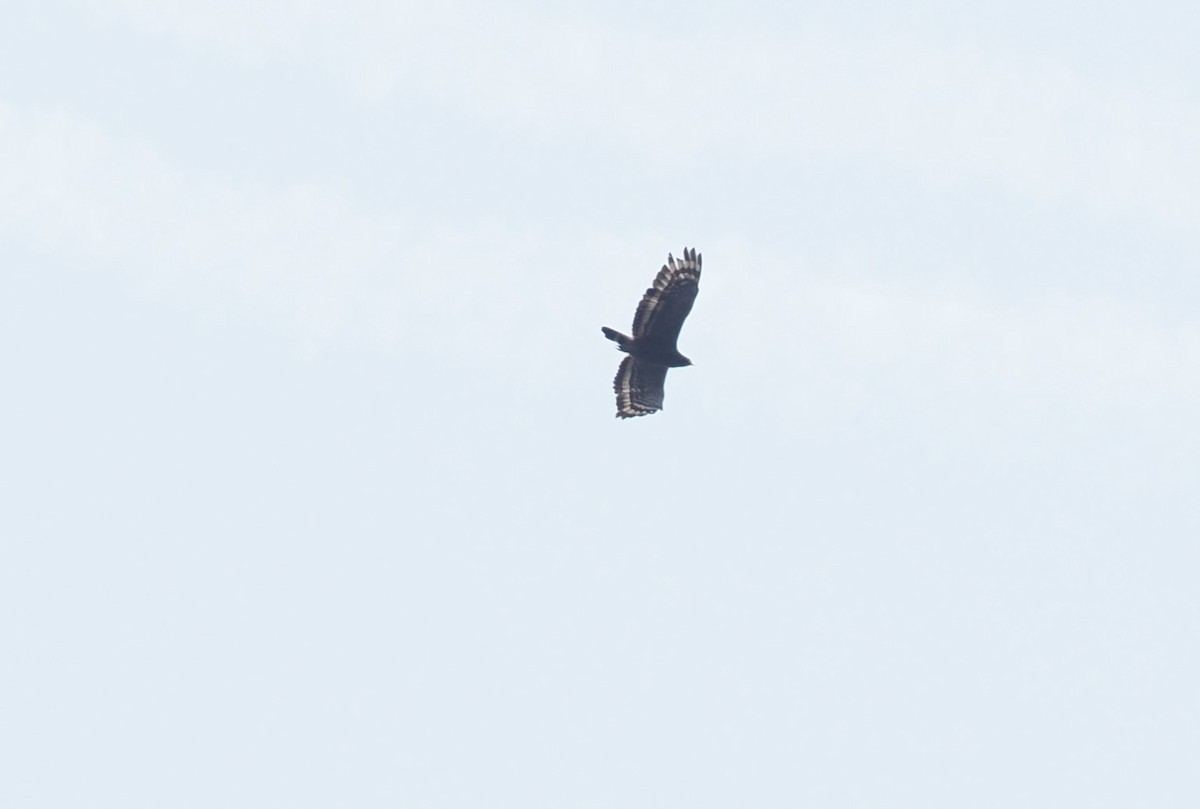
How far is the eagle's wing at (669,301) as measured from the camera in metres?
150

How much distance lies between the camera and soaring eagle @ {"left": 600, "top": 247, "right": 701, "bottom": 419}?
14988 centimetres

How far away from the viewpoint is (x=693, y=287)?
150 m

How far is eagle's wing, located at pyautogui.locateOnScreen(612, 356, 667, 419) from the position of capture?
15162 cm

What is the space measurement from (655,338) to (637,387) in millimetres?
2239

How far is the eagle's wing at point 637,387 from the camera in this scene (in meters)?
152

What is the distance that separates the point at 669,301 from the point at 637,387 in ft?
11.7

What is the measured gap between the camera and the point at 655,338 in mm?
150375

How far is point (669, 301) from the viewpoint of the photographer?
492 ft

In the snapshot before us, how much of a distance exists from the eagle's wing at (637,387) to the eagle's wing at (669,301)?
139 cm

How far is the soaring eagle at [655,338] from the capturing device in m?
150

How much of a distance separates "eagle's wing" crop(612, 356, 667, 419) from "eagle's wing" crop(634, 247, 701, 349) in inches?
54.6

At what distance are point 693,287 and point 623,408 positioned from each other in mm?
5099

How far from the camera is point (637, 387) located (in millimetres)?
151750
